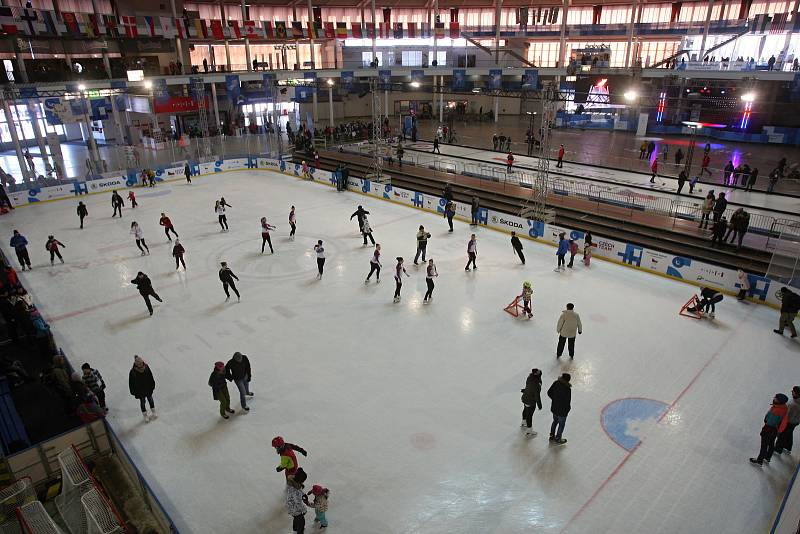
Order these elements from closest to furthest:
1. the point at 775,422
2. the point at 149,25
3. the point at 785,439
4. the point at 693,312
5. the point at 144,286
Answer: the point at 775,422 < the point at 785,439 < the point at 144,286 < the point at 693,312 < the point at 149,25

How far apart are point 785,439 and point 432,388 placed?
6.31m

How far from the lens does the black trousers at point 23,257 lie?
17234 millimetres

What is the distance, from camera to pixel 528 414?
31.3ft

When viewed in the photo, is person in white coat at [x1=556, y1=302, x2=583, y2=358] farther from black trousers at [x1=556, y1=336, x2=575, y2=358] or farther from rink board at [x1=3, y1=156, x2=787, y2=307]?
rink board at [x1=3, y1=156, x2=787, y2=307]

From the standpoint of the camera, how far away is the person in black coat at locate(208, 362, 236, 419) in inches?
378

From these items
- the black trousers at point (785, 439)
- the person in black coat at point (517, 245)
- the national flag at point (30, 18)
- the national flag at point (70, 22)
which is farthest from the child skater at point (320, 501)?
the national flag at point (70, 22)

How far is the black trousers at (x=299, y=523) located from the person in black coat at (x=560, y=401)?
4.46 meters

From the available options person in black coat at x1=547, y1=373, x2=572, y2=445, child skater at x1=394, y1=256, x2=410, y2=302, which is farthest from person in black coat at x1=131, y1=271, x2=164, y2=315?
person in black coat at x1=547, y1=373, x2=572, y2=445

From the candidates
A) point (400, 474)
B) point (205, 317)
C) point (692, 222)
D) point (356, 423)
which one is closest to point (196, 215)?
point (205, 317)

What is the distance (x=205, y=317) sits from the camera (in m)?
14.4

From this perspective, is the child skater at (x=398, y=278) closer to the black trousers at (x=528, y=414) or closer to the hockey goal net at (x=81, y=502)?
the black trousers at (x=528, y=414)

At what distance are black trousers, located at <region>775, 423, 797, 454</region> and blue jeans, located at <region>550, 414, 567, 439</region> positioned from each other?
3520 millimetres

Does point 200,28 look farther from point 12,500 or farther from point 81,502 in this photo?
point 81,502

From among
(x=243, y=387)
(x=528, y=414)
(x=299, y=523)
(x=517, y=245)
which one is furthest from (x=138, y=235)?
(x=528, y=414)
